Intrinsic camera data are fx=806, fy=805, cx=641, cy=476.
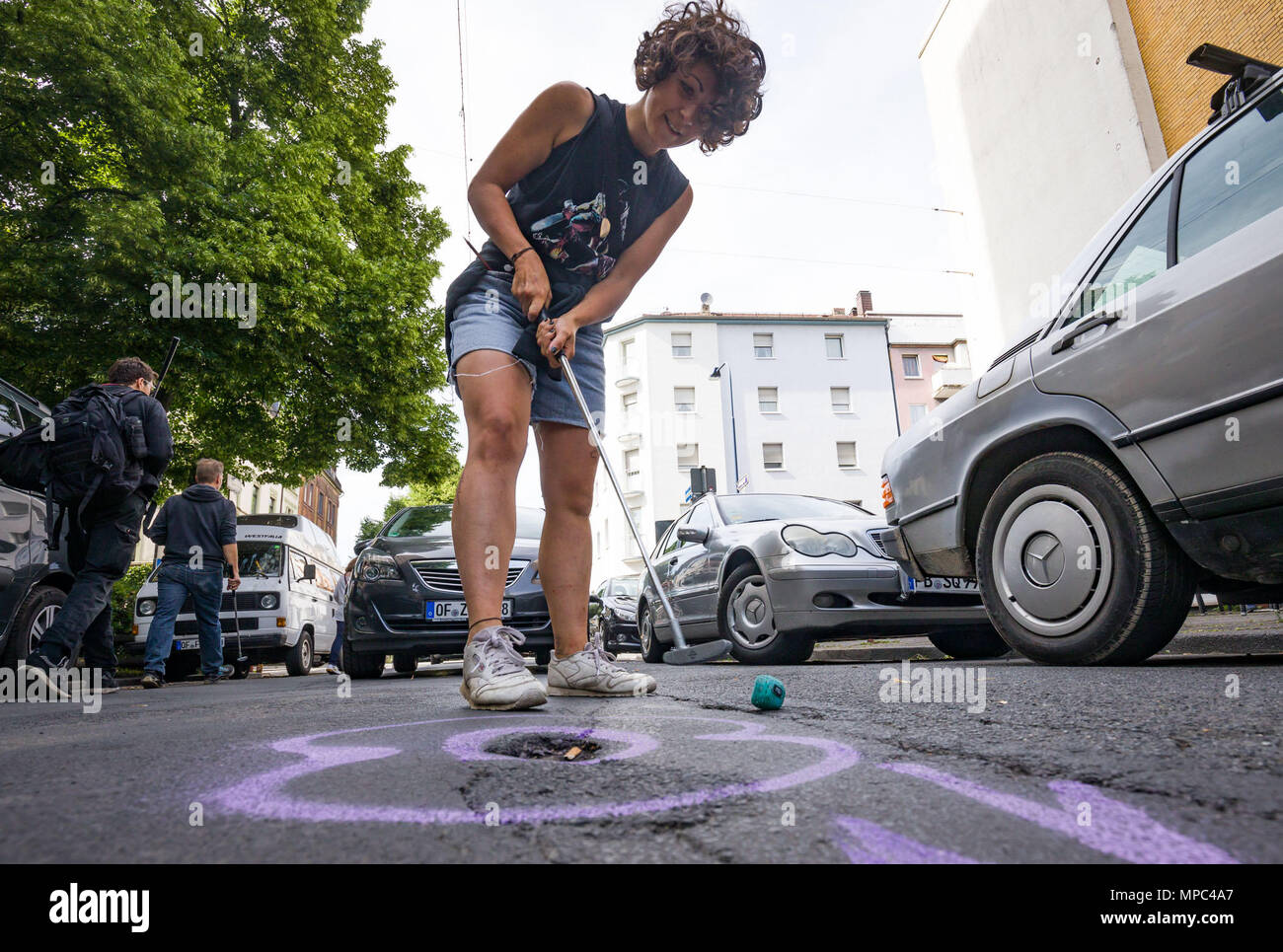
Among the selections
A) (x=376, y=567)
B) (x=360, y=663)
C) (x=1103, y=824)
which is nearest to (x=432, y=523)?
(x=376, y=567)

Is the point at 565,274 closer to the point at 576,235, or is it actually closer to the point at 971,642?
the point at 576,235

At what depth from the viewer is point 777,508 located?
20.6 feet

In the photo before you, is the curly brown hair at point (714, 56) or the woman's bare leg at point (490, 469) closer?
the woman's bare leg at point (490, 469)

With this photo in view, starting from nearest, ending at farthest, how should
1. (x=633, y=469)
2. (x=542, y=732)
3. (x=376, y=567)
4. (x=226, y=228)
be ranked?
(x=542, y=732)
(x=376, y=567)
(x=226, y=228)
(x=633, y=469)

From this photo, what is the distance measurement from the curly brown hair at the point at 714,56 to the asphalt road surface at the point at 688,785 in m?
2.06

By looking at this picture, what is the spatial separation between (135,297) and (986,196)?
17.2 meters

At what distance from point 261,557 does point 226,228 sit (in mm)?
4258

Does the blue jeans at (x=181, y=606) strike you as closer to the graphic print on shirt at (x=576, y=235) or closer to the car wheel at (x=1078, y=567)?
the graphic print on shirt at (x=576, y=235)

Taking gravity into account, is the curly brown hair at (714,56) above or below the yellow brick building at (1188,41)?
below

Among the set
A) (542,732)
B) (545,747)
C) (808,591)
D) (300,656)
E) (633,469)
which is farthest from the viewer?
(633,469)

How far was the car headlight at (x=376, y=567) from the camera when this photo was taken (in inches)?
231

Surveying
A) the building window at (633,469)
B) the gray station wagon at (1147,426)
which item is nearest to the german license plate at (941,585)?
the gray station wagon at (1147,426)

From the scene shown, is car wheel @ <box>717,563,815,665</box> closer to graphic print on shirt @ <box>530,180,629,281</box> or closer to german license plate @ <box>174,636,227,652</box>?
graphic print on shirt @ <box>530,180,629,281</box>
